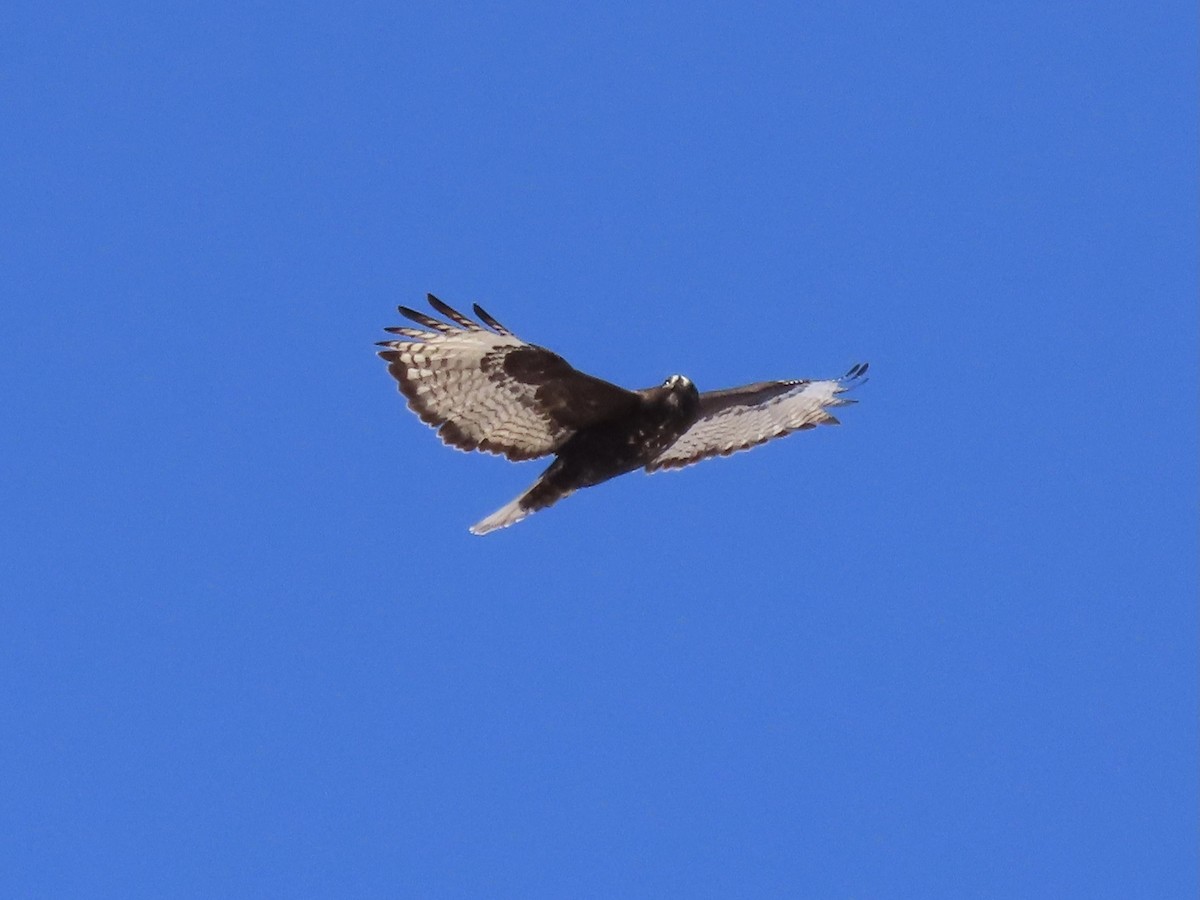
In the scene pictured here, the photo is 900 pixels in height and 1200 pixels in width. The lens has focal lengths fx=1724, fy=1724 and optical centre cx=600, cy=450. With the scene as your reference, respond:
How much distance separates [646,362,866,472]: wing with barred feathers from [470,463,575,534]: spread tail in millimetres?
1080

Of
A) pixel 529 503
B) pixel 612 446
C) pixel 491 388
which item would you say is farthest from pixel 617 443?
pixel 491 388

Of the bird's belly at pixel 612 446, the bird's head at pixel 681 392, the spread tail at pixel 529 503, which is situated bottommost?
the spread tail at pixel 529 503

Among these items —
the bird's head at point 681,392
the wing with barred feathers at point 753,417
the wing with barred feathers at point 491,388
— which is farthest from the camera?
the wing with barred feathers at point 753,417

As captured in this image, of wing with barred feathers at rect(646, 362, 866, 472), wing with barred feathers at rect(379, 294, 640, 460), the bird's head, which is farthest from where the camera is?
wing with barred feathers at rect(646, 362, 866, 472)

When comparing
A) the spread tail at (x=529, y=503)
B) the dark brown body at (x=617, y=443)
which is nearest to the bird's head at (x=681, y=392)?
the dark brown body at (x=617, y=443)

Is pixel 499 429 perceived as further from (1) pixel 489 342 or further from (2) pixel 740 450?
(2) pixel 740 450

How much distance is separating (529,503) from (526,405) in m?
0.72

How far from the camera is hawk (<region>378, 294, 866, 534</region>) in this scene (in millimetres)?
12016

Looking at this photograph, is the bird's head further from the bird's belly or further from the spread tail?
the spread tail

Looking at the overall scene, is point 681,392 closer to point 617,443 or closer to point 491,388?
point 617,443

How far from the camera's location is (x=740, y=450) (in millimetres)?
13742

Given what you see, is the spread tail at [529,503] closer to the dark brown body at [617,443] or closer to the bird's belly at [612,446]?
the dark brown body at [617,443]

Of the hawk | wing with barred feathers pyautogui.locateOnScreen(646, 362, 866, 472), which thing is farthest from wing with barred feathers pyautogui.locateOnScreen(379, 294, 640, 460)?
wing with barred feathers pyautogui.locateOnScreen(646, 362, 866, 472)

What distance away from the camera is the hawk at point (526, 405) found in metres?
12.0
